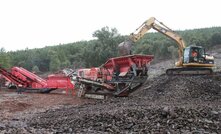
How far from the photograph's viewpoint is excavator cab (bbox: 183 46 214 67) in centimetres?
2455

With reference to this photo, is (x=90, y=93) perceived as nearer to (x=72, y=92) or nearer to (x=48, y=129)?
(x=72, y=92)

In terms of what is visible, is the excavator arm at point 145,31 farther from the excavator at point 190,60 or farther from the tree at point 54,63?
the tree at point 54,63

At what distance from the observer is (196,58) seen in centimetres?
2462

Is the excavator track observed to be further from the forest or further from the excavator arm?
the forest

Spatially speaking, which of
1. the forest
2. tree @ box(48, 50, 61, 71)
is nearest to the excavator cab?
the forest

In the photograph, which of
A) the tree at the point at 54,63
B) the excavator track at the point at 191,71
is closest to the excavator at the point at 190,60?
the excavator track at the point at 191,71

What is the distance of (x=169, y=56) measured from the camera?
4922 cm

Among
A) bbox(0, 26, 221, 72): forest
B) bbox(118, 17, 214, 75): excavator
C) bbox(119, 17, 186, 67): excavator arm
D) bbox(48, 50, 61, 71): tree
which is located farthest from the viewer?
bbox(48, 50, 61, 71): tree

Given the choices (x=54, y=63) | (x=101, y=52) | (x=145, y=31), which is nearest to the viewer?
(x=145, y=31)

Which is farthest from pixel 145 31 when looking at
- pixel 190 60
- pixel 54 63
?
pixel 54 63

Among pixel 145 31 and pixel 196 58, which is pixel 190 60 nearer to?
pixel 196 58

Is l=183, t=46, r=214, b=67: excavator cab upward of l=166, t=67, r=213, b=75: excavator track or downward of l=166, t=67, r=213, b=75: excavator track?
upward

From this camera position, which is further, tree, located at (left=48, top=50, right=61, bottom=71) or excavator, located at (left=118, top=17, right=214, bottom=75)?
tree, located at (left=48, top=50, right=61, bottom=71)

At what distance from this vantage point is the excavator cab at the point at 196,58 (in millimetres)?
24547
